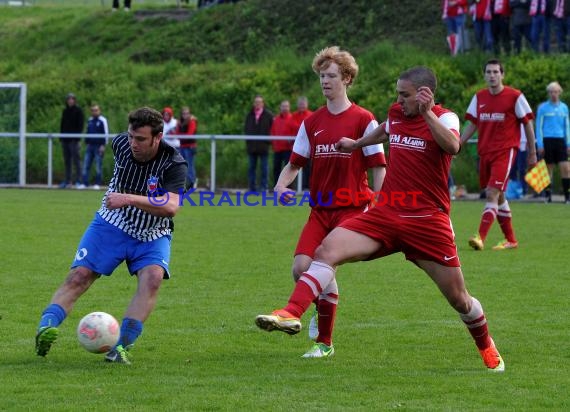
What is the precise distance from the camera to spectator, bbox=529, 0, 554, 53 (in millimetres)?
25484

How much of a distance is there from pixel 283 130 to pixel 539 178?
18.5 ft

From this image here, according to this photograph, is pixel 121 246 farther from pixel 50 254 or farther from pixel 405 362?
pixel 50 254

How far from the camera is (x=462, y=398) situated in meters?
6.59

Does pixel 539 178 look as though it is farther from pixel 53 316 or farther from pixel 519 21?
pixel 53 316

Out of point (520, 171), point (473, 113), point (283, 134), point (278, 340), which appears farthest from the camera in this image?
point (283, 134)

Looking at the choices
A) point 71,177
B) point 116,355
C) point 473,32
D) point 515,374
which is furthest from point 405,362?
point 473,32

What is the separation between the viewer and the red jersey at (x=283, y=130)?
81.4 ft

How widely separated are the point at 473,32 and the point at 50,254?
18106 millimetres

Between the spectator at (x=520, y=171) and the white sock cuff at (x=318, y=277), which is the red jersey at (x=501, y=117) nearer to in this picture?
the white sock cuff at (x=318, y=277)

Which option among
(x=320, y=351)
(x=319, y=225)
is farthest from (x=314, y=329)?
(x=319, y=225)

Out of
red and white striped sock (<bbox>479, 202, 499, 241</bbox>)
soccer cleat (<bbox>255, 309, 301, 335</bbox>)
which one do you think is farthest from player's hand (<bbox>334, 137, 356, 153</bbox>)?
red and white striped sock (<bbox>479, 202, 499, 241</bbox>)

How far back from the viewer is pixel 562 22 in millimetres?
26500

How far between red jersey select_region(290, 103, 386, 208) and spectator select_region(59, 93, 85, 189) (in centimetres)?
1925

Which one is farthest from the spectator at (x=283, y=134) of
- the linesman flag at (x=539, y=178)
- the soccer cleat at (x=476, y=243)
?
the soccer cleat at (x=476, y=243)
